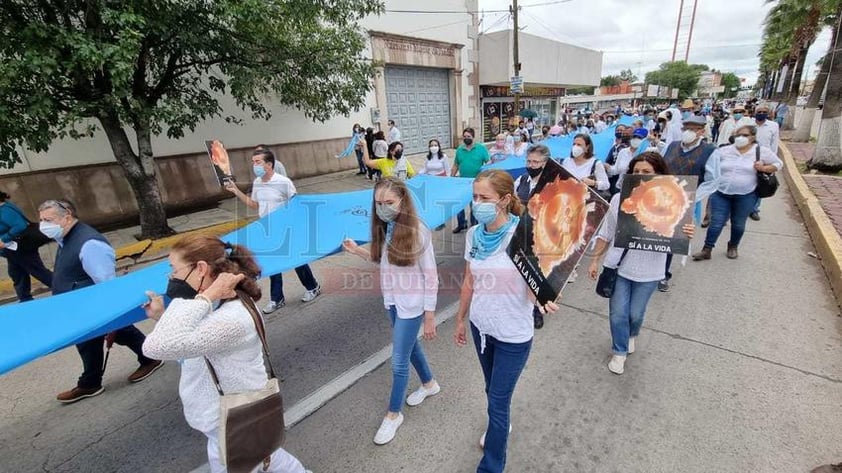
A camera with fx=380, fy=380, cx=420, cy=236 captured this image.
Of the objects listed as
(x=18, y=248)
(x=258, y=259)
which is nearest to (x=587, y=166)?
(x=258, y=259)

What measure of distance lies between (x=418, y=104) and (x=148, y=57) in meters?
10.1

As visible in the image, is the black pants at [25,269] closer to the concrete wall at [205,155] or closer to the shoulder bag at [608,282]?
the concrete wall at [205,155]

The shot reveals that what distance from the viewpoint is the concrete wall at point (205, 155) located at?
7.47 metres

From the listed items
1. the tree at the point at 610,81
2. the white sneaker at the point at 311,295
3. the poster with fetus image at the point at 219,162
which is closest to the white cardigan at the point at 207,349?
the white sneaker at the point at 311,295

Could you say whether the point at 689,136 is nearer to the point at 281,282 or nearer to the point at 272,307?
the point at 281,282

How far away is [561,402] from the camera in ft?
9.10

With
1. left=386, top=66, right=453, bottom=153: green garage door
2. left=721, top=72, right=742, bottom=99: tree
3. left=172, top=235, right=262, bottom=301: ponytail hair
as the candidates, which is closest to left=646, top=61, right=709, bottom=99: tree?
left=721, top=72, right=742, bottom=99: tree

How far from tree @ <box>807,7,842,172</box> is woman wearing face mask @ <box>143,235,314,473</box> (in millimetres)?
13284

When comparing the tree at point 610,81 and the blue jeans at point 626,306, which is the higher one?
the tree at point 610,81

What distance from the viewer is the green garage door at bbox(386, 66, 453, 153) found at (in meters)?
14.3

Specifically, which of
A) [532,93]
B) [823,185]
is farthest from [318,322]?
[532,93]

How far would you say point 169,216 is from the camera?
891 centimetres

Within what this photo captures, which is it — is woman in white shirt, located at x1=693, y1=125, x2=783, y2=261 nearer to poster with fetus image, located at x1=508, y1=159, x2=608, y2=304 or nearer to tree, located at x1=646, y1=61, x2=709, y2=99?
poster with fetus image, located at x1=508, y1=159, x2=608, y2=304

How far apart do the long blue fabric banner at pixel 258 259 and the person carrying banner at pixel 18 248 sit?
2650mm
